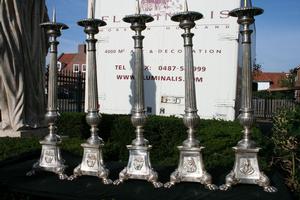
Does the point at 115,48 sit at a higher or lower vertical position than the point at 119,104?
higher

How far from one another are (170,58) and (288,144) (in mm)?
4516

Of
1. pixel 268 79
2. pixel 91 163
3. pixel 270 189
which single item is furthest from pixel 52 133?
pixel 268 79

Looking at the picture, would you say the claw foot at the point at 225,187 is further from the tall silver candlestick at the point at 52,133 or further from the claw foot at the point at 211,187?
the tall silver candlestick at the point at 52,133

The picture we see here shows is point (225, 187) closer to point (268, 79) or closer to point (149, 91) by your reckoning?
point (149, 91)

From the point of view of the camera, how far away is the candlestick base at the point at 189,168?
→ 3770mm

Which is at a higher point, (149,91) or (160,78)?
(160,78)

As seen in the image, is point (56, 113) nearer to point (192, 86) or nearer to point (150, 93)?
point (192, 86)

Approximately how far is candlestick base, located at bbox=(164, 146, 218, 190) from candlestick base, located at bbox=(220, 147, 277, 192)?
0.80 ft

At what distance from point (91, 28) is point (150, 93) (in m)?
4.50

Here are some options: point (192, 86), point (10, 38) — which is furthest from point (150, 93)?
point (192, 86)

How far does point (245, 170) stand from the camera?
3703 mm

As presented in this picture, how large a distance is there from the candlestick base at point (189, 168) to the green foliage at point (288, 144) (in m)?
0.88

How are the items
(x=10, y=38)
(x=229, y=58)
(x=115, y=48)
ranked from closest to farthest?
(x=10, y=38)
(x=229, y=58)
(x=115, y=48)

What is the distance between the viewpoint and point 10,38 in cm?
669
